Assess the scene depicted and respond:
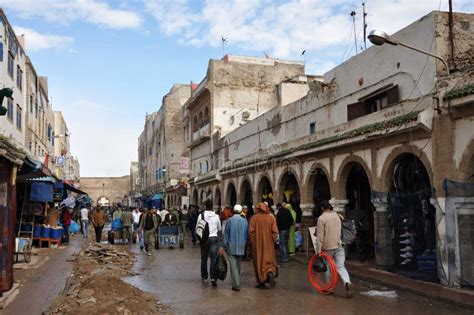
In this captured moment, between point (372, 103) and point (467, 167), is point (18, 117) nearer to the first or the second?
point (372, 103)

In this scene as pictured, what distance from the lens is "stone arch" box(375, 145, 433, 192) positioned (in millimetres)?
10742

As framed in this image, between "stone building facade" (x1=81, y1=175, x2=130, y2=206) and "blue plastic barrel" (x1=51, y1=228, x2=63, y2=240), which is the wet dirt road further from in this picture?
"stone building facade" (x1=81, y1=175, x2=130, y2=206)

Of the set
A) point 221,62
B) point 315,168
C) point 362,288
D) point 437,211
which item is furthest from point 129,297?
point 221,62

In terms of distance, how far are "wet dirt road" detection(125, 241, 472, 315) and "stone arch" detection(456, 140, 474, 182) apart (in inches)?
96.7

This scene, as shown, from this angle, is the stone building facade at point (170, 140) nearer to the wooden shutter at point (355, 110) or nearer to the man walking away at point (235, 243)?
the wooden shutter at point (355, 110)

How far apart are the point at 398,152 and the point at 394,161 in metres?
0.36

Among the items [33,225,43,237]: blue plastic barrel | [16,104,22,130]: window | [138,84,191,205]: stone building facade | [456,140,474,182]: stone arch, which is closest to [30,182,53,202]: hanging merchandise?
[33,225,43,237]: blue plastic barrel

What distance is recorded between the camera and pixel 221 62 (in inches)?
1336

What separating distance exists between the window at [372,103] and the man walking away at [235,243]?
21.2 ft

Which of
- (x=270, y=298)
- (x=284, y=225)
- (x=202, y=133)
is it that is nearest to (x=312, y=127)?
(x=284, y=225)

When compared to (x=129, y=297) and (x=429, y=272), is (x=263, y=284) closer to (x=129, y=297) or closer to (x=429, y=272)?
(x=129, y=297)

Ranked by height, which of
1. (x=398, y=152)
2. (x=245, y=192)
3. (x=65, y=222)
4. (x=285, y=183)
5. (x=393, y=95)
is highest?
(x=393, y=95)

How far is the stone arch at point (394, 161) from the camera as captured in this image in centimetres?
1074

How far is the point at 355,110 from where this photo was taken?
50.8 feet
